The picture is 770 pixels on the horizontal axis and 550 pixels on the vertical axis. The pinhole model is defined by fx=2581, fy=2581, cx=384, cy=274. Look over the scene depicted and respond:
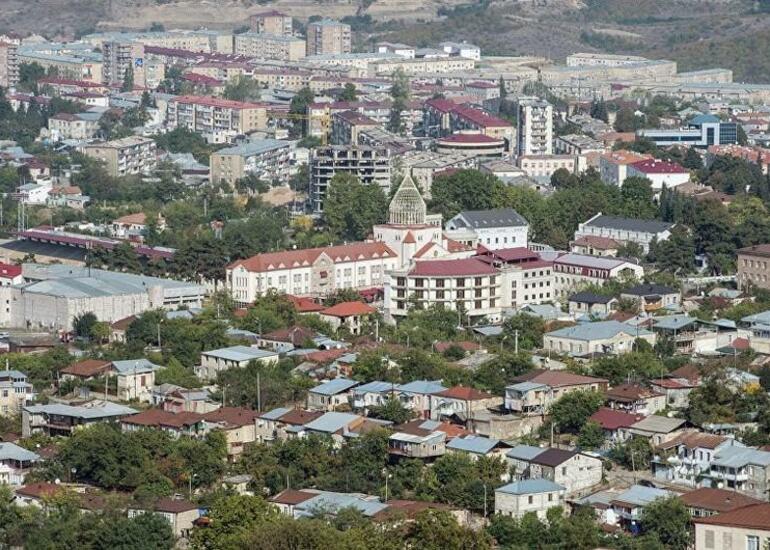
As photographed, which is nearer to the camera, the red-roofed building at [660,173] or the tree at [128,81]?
the red-roofed building at [660,173]

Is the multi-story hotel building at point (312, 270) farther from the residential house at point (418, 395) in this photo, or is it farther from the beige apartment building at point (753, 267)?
the residential house at point (418, 395)

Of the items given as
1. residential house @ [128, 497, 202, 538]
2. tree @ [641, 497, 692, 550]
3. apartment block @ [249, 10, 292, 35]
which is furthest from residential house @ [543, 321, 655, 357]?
apartment block @ [249, 10, 292, 35]

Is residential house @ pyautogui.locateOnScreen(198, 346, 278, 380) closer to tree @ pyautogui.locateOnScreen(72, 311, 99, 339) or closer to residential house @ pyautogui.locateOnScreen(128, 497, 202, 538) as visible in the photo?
tree @ pyautogui.locateOnScreen(72, 311, 99, 339)

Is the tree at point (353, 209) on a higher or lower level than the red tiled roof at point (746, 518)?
lower

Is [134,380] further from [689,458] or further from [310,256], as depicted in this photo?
[689,458]

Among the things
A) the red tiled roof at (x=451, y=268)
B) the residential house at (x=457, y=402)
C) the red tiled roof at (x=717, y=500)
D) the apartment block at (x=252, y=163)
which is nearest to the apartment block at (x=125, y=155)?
the apartment block at (x=252, y=163)

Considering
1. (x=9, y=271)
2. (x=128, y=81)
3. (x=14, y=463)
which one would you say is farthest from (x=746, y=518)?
(x=128, y=81)

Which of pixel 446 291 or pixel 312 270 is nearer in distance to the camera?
pixel 446 291

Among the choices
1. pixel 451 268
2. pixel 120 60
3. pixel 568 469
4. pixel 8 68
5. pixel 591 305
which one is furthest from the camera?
pixel 120 60

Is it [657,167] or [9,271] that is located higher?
[657,167]
